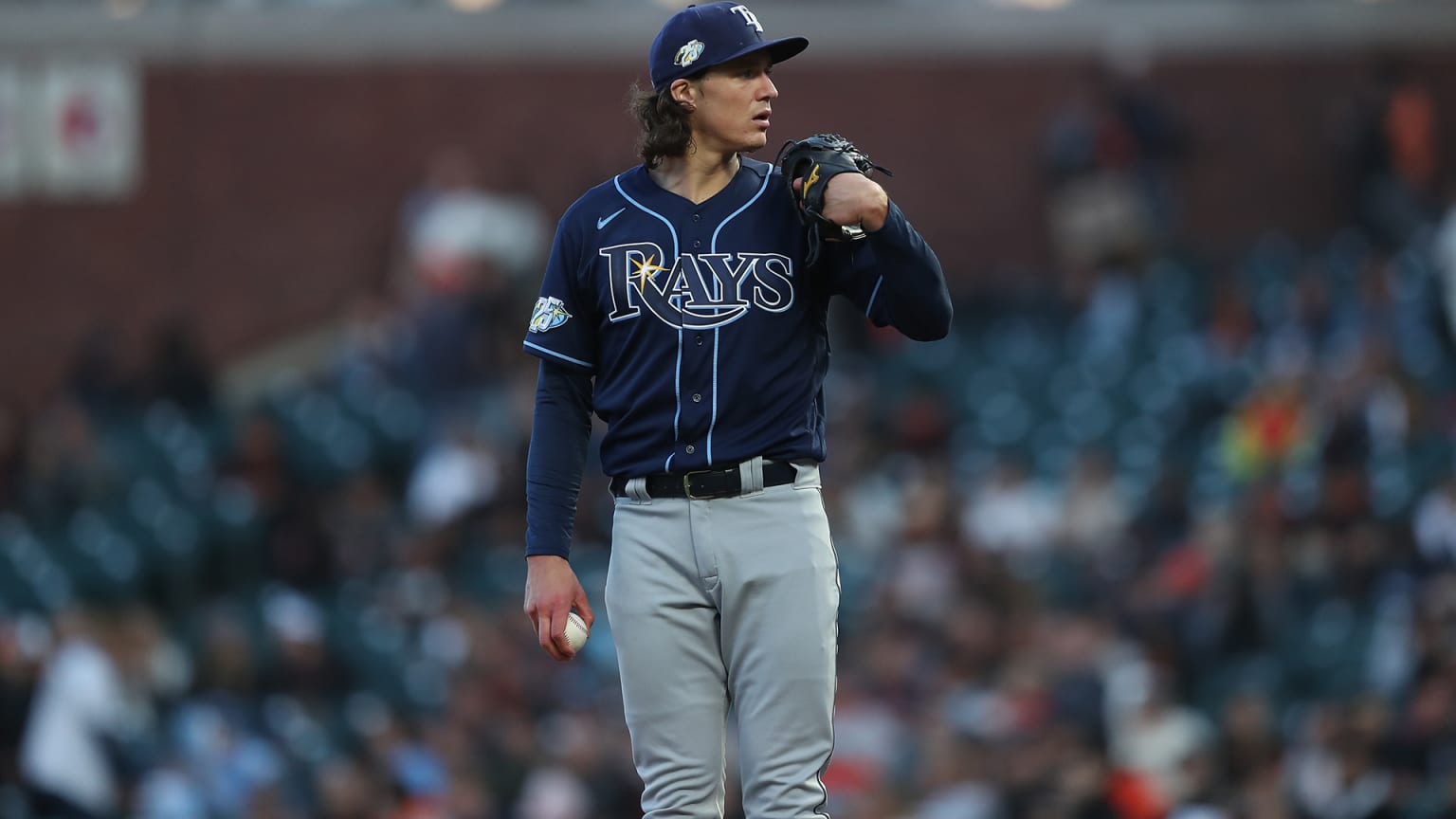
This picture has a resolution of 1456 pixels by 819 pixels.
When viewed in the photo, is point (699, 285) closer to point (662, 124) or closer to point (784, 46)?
point (662, 124)

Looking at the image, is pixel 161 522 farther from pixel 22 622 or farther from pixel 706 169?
pixel 706 169

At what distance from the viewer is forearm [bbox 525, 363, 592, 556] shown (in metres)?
4.24

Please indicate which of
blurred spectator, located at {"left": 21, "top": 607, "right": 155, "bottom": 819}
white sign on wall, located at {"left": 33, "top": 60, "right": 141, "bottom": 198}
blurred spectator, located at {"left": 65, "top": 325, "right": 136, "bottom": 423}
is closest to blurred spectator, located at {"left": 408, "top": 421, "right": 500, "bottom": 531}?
blurred spectator, located at {"left": 21, "top": 607, "right": 155, "bottom": 819}

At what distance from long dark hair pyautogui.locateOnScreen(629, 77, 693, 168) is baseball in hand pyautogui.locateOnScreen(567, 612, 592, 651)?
37.4 inches

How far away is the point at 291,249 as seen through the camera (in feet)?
54.6

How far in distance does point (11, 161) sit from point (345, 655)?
7014 mm

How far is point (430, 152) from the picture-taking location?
16.7m

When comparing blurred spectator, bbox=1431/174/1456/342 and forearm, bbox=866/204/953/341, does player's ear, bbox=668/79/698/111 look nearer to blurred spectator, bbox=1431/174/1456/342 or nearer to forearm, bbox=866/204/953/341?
forearm, bbox=866/204/953/341

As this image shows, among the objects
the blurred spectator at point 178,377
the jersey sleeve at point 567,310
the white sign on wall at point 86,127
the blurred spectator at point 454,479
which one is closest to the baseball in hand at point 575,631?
the jersey sleeve at point 567,310

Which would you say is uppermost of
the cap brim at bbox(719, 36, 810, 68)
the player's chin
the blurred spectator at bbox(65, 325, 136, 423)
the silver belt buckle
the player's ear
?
the cap brim at bbox(719, 36, 810, 68)

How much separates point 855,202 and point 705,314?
1.33ft

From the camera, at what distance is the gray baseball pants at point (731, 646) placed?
4059 millimetres

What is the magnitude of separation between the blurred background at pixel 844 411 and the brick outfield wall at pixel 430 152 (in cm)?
3

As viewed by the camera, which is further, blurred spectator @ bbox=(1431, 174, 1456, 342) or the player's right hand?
blurred spectator @ bbox=(1431, 174, 1456, 342)
